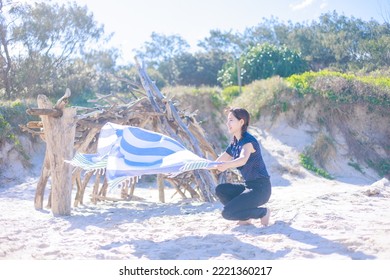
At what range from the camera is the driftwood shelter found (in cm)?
577

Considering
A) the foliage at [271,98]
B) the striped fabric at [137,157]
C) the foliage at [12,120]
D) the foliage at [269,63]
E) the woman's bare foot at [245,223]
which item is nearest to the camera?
the striped fabric at [137,157]

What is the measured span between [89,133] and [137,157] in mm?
2516

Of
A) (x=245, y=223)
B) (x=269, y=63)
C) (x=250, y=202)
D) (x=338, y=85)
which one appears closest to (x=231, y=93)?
(x=338, y=85)

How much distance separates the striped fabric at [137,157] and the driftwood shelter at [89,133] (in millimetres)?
630

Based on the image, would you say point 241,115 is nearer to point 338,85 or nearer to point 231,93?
point 338,85

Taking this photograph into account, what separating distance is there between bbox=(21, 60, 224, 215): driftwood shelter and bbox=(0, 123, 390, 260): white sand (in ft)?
1.42

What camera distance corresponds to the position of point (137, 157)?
4539 millimetres

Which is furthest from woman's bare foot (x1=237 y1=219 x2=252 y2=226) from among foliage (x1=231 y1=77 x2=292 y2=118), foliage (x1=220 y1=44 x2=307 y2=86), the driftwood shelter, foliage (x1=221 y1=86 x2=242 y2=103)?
foliage (x1=220 y1=44 x2=307 y2=86)

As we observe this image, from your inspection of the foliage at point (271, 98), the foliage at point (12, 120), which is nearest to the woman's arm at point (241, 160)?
the foliage at point (12, 120)

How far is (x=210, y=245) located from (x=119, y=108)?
3.56 meters

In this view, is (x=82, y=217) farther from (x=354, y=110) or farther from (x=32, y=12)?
(x=32, y=12)

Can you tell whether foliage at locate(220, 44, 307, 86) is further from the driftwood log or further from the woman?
the woman

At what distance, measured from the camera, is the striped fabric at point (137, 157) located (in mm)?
4340

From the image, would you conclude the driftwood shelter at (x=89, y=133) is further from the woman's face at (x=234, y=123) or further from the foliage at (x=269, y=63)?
the foliage at (x=269, y=63)
